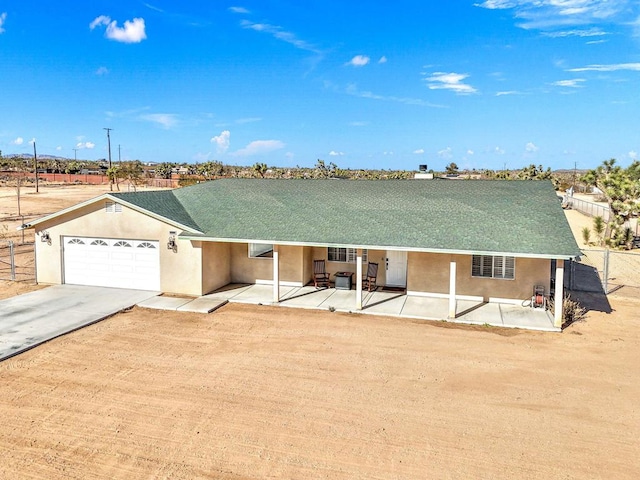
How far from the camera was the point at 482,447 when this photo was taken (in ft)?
26.9

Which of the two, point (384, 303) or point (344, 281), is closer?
point (384, 303)

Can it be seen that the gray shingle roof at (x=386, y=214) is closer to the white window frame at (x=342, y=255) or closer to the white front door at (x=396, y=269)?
the white window frame at (x=342, y=255)

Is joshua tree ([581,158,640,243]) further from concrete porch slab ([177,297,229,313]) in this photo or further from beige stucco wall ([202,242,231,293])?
concrete porch slab ([177,297,229,313])

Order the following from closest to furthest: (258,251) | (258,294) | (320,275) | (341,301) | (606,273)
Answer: (341,301)
(258,294)
(606,273)
(320,275)
(258,251)

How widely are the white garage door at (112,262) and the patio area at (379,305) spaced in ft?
5.08

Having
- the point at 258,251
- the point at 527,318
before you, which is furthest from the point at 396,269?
the point at 258,251

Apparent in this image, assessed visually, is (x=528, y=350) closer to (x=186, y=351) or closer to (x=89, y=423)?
(x=186, y=351)

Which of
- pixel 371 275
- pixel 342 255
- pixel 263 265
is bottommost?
pixel 371 275

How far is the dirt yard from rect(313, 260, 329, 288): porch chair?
172 inches

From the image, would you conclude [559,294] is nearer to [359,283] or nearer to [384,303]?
[384,303]

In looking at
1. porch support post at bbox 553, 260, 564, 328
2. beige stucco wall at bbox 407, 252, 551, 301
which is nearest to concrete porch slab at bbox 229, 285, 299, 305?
beige stucco wall at bbox 407, 252, 551, 301

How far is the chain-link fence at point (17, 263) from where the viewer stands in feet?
66.9

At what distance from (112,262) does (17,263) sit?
822 centimetres

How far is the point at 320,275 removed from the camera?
19.2 m
